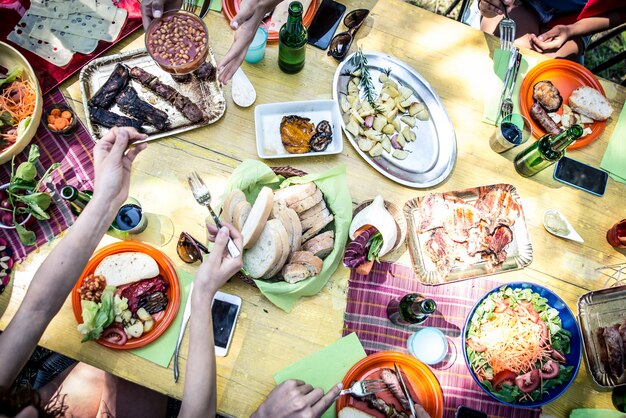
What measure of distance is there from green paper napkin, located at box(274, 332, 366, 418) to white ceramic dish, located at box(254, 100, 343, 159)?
3.07 feet

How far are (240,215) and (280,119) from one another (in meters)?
0.62

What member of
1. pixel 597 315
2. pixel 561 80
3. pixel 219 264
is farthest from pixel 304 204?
pixel 561 80

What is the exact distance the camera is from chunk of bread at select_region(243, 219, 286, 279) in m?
1.74

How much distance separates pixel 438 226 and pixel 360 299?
540mm

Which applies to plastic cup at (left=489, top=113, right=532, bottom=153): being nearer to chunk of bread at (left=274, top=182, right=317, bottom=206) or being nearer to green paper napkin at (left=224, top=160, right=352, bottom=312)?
green paper napkin at (left=224, top=160, right=352, bottom=312)

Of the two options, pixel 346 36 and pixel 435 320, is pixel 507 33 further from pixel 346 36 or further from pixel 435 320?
pixel 435 320

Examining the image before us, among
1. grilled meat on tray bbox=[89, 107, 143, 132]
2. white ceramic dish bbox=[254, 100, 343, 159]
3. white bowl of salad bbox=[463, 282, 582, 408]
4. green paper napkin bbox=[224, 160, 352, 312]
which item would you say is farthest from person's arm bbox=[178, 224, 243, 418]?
white bowl of salad bbox=[463, 282, 582, 408]

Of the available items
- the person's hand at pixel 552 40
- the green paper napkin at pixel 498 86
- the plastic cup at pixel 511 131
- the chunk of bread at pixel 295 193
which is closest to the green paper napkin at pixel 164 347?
the chunk of bread at pixel 295 193

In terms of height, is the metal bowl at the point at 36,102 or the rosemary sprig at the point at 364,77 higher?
the rosemary sprig at the point at 364,77

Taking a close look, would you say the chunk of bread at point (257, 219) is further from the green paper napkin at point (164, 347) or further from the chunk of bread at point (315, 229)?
the green paper napkin at point (164, 347)

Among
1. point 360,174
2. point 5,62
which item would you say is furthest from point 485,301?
point 5,62

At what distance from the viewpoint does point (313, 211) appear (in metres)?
1.95

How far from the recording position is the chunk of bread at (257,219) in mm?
1764

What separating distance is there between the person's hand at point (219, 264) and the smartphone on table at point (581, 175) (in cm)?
176
